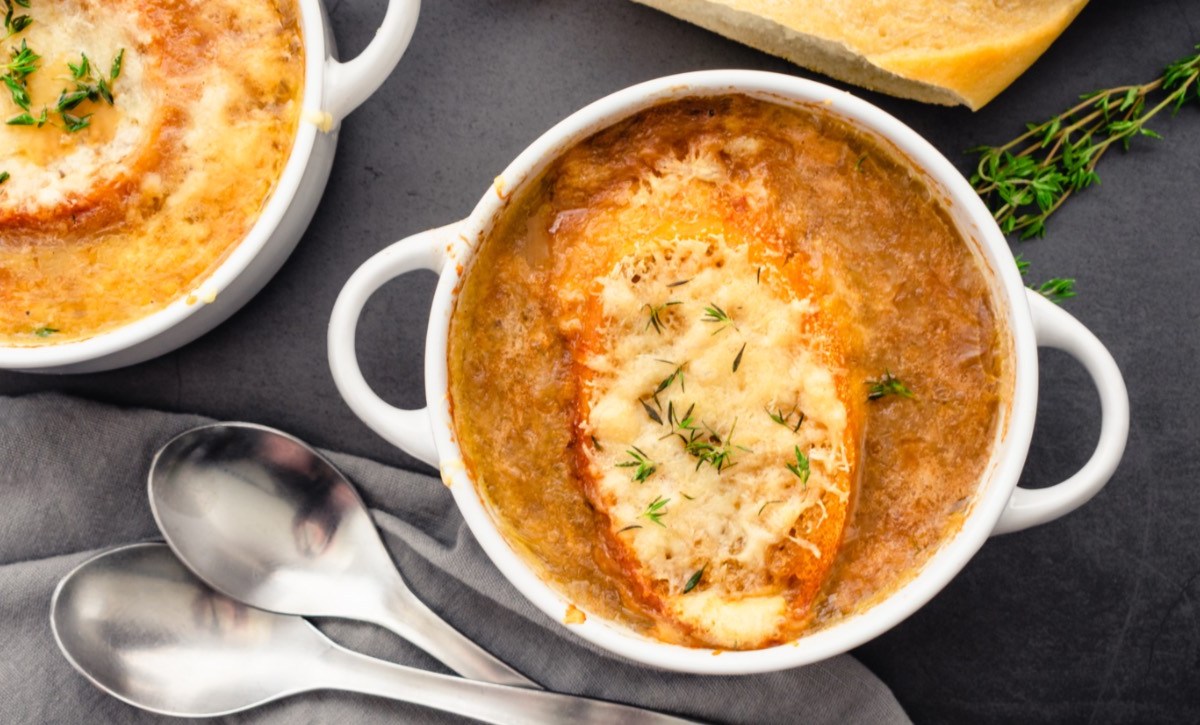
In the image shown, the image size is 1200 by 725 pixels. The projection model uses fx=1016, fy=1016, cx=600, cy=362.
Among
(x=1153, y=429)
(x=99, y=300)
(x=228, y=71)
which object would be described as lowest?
(x=1153, y=429)

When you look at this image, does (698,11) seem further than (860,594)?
Yes

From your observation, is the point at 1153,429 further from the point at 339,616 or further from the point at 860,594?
the point at 339,616

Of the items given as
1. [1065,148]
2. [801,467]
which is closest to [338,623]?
[801,467]

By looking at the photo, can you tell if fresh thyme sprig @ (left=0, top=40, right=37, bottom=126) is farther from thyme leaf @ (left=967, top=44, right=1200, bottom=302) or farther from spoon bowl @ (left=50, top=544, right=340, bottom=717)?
thyme leaf @ (left=967, top=44, right=1200, bottom=302)

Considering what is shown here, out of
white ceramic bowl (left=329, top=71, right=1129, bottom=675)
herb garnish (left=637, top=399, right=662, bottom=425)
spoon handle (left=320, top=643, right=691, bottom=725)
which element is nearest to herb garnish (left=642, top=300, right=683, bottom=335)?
herb garnish (left=637, top=399, right=662, bottom=425)

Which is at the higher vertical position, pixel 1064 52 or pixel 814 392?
pixel 1064 52

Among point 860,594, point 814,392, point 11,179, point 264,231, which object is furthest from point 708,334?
point 11,179
